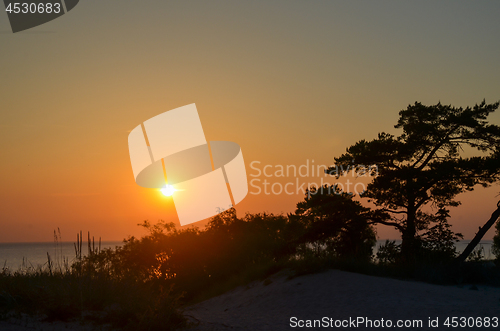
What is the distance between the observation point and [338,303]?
10672 millimetres

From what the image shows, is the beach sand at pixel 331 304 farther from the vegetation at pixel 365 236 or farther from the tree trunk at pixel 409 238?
the tree trunk at pixel 409 238

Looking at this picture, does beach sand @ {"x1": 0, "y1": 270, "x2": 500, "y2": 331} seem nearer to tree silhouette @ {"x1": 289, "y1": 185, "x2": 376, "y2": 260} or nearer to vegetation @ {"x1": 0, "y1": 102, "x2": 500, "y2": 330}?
vegetation @ {"x1": 0, "y1": 102, "x2": 500, "y2": 330}

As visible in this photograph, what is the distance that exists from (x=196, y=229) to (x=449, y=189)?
13781 millimetres

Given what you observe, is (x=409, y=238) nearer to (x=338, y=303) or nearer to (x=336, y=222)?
(x=336, y=222)

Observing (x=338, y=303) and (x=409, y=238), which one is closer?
(x=338, y=303)

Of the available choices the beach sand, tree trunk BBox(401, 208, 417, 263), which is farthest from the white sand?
tree trunk BBox(401, 208, 417, 263)

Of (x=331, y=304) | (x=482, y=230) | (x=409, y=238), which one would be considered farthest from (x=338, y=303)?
(x=482, y=230)

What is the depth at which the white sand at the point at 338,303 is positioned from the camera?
8.95m

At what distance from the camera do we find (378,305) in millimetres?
9805

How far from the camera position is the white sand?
352 inches

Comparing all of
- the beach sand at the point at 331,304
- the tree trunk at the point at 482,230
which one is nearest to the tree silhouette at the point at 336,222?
the tree trunk at the point at 482,230

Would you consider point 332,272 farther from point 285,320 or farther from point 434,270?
point 285,320

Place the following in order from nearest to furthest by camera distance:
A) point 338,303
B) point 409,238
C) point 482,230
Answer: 1. point 338,303
2. point 409,238
3. point 482,230

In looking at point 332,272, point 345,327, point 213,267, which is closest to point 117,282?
point 345,327
